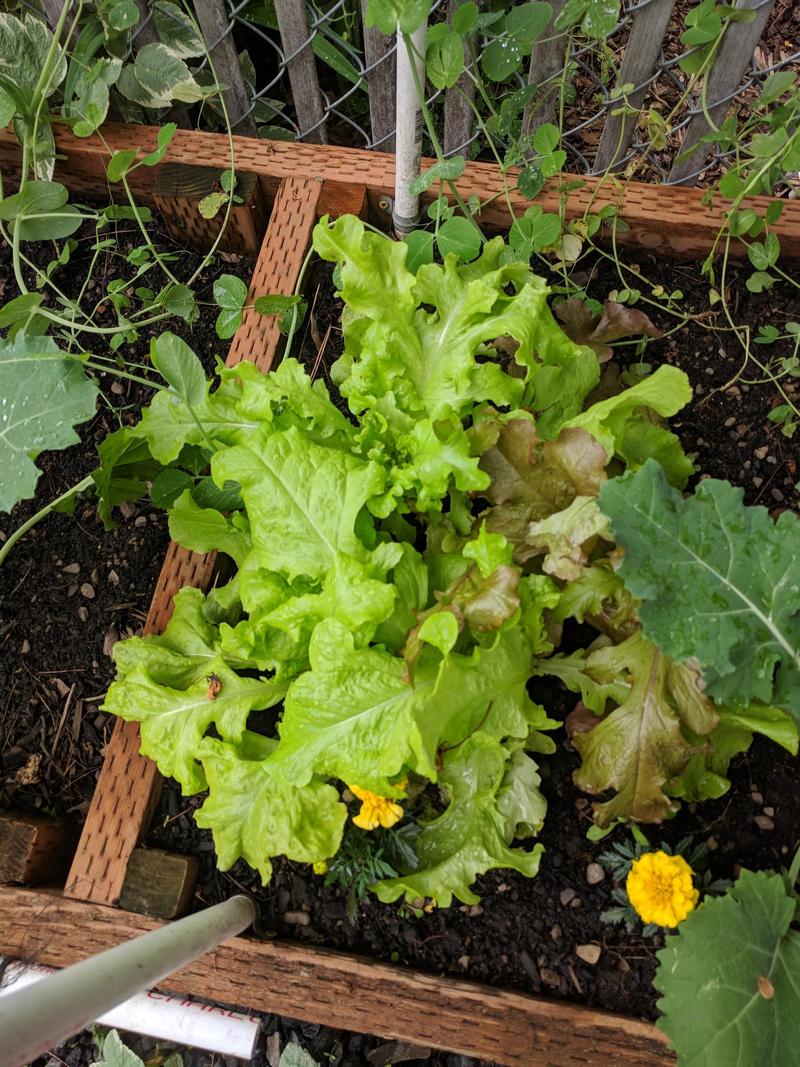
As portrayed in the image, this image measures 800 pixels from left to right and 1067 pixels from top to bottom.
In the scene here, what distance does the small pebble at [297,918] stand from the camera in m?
1.36

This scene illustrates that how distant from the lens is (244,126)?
188 cm

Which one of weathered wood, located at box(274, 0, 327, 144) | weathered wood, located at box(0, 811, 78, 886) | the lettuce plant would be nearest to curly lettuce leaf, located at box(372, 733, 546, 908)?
the lettuce plant

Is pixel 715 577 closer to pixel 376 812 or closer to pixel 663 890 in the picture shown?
pixel 663 890

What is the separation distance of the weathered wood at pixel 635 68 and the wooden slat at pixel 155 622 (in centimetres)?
62

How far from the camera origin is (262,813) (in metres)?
1.21

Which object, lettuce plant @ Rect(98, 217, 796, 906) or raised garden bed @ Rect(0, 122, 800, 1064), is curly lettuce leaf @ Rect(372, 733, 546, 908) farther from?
raised garden bed @ Rect(0, 122, 800, 1064)

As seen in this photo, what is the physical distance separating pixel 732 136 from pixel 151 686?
56.0 inches

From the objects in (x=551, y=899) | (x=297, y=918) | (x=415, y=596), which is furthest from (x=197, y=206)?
(x=551, y=899)

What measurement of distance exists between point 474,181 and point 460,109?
6.7 inches

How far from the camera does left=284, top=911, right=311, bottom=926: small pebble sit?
53.7 inches

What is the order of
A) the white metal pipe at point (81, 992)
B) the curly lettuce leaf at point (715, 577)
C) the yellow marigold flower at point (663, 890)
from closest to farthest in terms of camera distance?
the white metal pipe at point (81, 992)
the curly lettuce leaf at point (715, 577)
the yellow marigold flower at point (663, 890)

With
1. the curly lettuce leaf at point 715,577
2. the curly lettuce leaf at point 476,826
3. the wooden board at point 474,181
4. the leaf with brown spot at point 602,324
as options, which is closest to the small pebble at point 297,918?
the curly lettuce leaf at point 476,826

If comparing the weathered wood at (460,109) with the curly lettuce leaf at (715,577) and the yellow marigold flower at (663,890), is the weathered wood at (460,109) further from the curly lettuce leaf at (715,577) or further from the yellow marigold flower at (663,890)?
the yellow marigold flower at (663,890)

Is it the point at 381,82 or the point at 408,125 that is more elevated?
the point at 381,82
